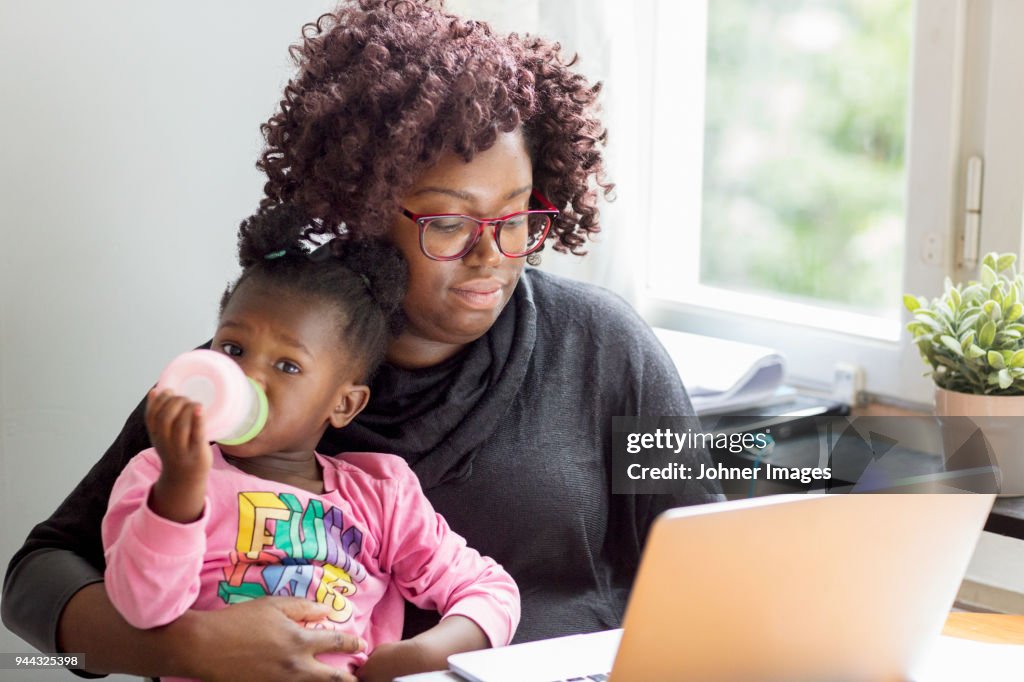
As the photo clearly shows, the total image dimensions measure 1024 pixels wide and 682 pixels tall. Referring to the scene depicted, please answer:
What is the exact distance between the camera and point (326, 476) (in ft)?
4.44

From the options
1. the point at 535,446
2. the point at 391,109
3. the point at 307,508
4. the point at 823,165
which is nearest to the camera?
the point at 307,508

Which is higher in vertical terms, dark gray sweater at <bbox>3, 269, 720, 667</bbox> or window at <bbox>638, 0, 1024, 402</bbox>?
window at <bbox>638, 0, 1024, 402</bbox>

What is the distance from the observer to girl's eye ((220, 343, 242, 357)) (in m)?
1.27

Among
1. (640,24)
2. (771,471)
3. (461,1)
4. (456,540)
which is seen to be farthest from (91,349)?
(640,24)

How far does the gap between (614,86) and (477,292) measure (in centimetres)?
104

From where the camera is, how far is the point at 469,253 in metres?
1.44

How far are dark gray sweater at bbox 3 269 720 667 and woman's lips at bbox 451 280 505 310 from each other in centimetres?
12

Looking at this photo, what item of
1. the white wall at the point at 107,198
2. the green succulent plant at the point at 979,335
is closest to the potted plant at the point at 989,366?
the green succulent plant at the point at 979,335

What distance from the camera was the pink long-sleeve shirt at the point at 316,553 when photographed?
114 centimetres

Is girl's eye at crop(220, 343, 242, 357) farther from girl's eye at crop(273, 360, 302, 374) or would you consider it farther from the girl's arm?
the girl's arm

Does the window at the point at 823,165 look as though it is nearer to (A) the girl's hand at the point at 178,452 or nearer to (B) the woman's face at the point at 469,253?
(B) the woman's face at the point at 469,253

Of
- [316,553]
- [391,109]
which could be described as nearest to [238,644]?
[316,553]

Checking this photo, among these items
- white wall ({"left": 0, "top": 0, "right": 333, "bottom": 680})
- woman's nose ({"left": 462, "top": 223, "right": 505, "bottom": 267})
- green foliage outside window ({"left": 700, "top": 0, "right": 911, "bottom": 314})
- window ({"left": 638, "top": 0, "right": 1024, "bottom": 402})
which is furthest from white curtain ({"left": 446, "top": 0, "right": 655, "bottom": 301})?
woman's nose ({"left": 462, "top": 223, "right": 505, "bottom": 267})

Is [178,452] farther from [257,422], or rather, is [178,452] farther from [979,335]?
[979,335]
